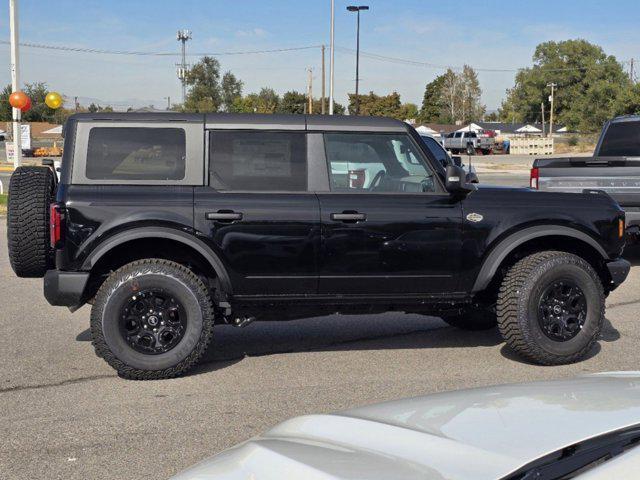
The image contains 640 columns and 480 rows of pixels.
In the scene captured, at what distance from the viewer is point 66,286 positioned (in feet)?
18.9

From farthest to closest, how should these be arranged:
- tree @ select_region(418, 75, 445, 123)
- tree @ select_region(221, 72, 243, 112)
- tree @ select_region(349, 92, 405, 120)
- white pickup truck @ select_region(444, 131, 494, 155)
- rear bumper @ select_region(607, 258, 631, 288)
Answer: tree @ select_region(418, 75, 445, 123) → tree @ select_region(349, 92, 405, 120) → tree @ select_region(221, 72, 243, 112) → white pickup truck @ select_region(444, 131, 494, 155) → rear bumper @ select_region(607, 258, 631, 288)

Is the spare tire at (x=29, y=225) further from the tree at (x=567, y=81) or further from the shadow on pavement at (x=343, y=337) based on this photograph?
the tree at (x=567, y=81)

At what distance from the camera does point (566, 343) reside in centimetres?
620

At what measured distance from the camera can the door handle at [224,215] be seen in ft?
19.3

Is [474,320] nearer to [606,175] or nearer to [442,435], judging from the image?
[606,175]

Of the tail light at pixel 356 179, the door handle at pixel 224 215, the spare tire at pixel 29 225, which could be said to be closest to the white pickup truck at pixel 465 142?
the tail light at pixel 356 179

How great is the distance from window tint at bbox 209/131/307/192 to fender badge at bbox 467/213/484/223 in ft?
4.09

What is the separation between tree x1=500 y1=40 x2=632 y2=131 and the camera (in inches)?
4480

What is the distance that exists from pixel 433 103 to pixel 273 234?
130027 mm

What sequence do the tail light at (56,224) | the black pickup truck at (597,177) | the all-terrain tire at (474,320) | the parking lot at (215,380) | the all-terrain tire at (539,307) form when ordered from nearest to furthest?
1. the parking lot at (215,380)
2. the tail light at (56,224)
3. the all-terrain tire at (539,307)
4. the all-terrain tire at (474,320)
5. the black pickup truck at (597,177)

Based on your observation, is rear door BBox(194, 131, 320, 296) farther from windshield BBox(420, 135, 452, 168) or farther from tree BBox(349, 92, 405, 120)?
tree BBox(349, 92, 405, 120)

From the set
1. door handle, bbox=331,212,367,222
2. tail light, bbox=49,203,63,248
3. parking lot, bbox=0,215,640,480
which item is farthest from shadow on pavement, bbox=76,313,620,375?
tail light, bbox=49,203,63,248

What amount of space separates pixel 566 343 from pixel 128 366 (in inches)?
127

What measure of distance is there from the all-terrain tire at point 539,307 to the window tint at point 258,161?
5.77 feet
